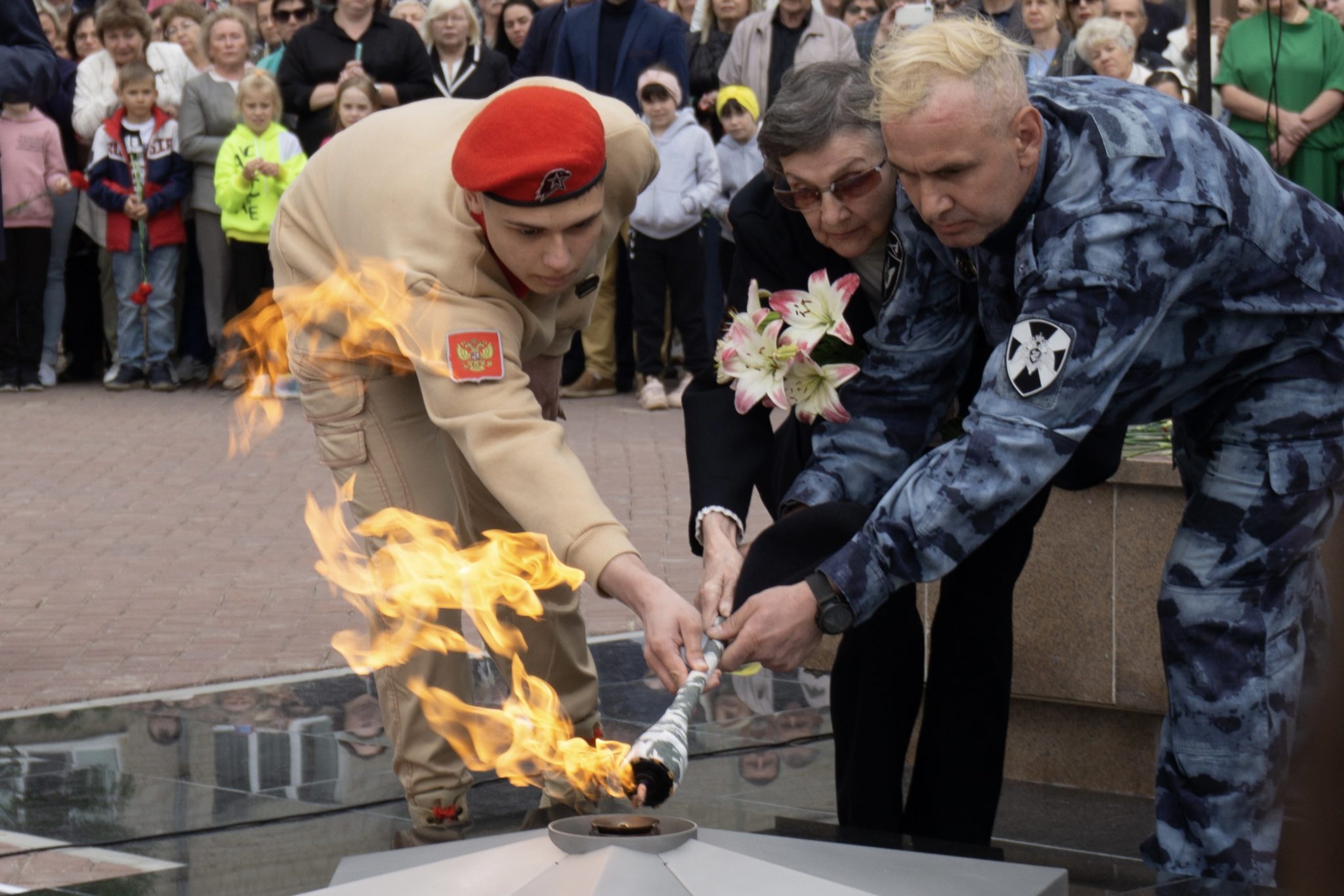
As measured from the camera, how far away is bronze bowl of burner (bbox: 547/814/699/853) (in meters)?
2.36

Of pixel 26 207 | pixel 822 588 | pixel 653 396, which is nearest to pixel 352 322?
pixel 822 588

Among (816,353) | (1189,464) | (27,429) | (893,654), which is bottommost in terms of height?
(27,429)

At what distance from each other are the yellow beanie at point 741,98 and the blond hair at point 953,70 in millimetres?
7439

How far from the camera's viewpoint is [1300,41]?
8383mm

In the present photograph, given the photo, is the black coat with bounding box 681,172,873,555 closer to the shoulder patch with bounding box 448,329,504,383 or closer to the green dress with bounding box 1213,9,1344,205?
the shoulder patch with bounding box 448,329,504,383

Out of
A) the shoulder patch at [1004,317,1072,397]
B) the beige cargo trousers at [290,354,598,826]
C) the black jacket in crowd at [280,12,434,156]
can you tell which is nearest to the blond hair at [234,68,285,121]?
the black jacket in crowd at [280,12,434,156]

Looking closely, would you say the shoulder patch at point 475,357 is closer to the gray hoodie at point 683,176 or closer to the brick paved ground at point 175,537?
the brick paved ground at point 175,537

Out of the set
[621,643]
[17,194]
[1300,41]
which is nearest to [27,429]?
[17,194]

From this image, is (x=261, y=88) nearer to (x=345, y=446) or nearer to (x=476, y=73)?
(x=476, y=73)

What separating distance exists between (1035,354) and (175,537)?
5522 millimetres

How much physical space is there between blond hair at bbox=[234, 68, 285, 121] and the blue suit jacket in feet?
5.47

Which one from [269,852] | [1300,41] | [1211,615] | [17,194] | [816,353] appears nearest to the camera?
[1211,615]

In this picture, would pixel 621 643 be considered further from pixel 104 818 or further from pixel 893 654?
pixel 893 654

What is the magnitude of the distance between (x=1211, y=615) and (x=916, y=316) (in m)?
0.78
